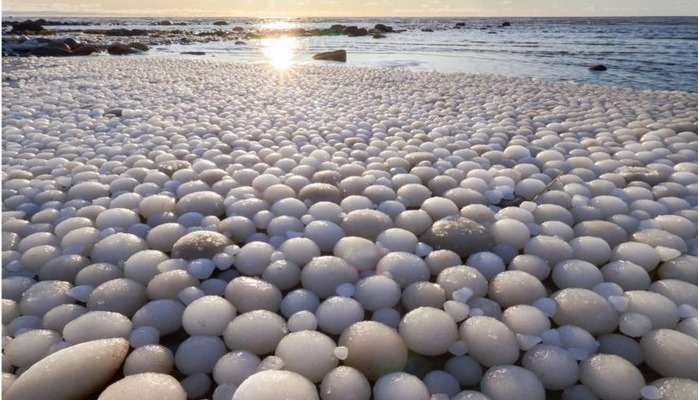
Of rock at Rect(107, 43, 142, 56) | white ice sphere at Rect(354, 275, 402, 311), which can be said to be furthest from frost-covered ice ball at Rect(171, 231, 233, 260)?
rock at Rect(107, 43, 142, 56)

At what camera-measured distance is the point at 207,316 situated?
139 centimetres

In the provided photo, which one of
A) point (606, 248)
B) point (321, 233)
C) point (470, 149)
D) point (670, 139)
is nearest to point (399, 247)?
point (321, 233)

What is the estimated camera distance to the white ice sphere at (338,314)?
139 centimetres

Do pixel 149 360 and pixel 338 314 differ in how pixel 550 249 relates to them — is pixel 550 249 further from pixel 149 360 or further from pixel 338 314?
pixel 149 360

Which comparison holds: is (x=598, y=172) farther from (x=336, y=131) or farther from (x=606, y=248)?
(x=336, y=131)

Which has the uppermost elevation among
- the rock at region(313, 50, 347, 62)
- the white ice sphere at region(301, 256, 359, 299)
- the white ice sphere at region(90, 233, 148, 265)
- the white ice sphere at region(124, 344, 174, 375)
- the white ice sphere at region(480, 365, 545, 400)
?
the rock at region(313, 50, 347, 62)

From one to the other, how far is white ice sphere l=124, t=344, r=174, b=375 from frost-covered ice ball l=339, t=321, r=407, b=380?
51 centimetres

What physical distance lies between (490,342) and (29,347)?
136 cm

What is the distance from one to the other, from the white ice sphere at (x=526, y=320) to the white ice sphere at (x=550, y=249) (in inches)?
15.5

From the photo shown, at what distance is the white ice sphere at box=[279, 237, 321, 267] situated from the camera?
1732 millimetres

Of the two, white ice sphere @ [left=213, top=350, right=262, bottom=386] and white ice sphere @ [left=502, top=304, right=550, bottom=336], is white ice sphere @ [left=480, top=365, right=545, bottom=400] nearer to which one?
white ice sphere @ [left=502, top=304, right=550, bottom=336]

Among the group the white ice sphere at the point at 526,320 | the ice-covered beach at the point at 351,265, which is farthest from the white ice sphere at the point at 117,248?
the white ice sphere at the point at 526,320

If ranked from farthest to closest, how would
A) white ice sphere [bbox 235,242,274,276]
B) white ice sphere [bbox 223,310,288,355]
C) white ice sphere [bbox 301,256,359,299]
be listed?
white ice sphere [bbox 235,242,274,276] → white ice sphere [bbox 301,256,359,299] → white ice sphere [bbox 223,310,288,355]

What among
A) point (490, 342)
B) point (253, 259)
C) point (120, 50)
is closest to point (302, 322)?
point (253, 259)
